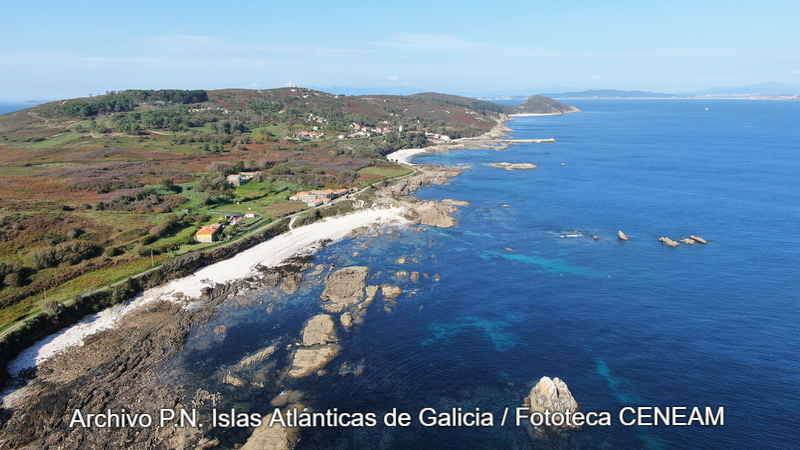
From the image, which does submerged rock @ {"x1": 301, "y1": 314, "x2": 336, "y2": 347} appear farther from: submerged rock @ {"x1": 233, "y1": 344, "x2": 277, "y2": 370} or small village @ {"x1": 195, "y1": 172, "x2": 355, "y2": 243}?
small village @ {"x1": 195, "y1": 172, "x2": 355, "y2": 243}

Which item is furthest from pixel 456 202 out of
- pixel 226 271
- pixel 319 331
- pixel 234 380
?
pixel 234 380

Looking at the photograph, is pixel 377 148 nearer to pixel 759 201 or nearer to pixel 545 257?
pixel 545 257

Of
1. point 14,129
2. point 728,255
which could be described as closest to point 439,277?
point 728,255

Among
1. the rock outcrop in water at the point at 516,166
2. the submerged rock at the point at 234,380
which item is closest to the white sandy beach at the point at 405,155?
the rock outcrop in water at the point at 516,166

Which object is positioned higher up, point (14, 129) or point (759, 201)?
point (14, 129)

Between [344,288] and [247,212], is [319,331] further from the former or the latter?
[247,212]

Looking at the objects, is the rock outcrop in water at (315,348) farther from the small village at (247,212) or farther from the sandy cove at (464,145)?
the sandy cove at (464,145)
